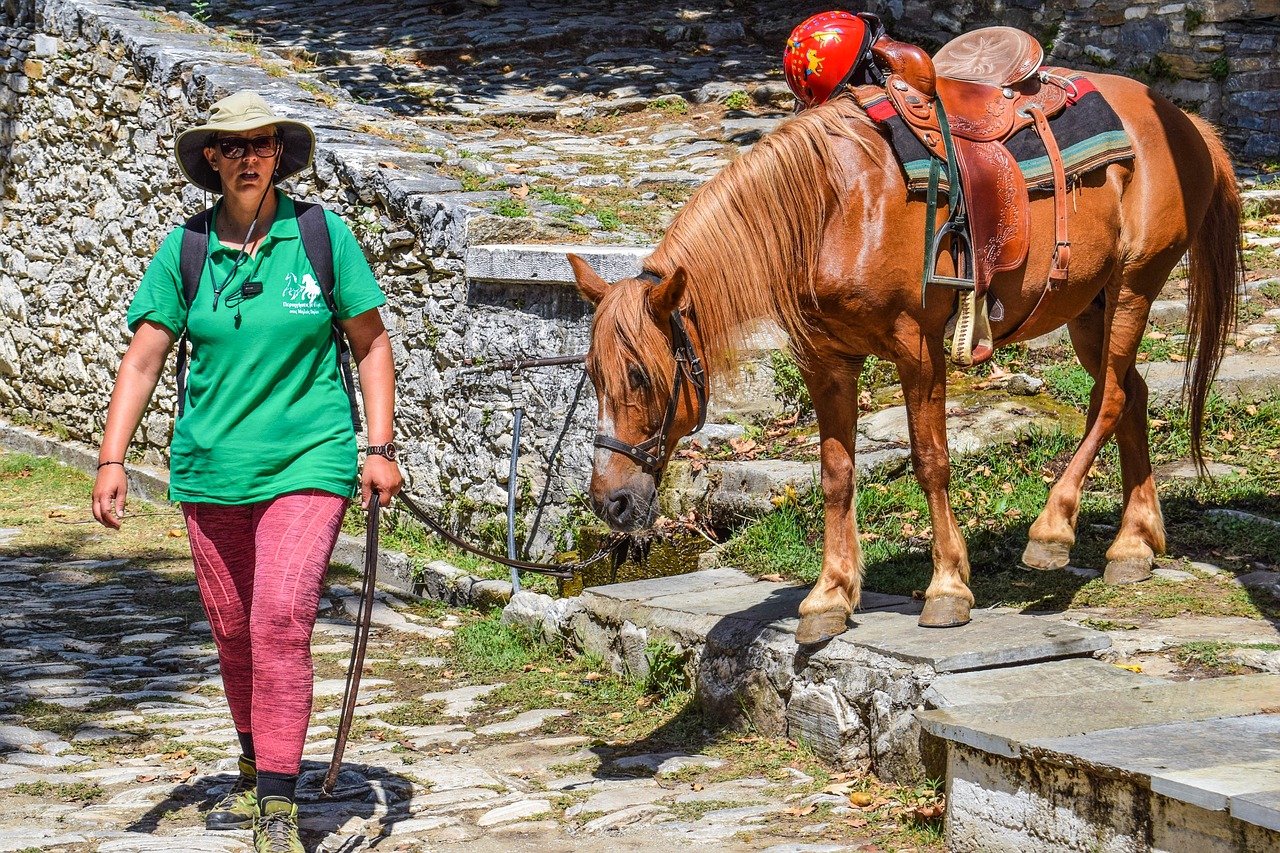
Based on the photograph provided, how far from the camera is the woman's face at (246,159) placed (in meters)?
3.83

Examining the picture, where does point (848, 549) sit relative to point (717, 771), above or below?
above

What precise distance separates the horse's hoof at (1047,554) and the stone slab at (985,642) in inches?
12.1

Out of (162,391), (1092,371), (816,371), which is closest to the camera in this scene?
(816,371)

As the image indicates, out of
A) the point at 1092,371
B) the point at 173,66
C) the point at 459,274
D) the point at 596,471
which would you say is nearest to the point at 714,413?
the point at 459,274

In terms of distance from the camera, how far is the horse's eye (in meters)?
3.98

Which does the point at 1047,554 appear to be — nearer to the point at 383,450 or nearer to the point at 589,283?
the point at 589,283

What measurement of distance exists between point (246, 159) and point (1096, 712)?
113 inches

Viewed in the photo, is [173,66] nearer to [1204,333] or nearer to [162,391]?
[162,391]

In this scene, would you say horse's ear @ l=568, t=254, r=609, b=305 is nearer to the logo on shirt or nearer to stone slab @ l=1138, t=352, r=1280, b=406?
the logo on shirt

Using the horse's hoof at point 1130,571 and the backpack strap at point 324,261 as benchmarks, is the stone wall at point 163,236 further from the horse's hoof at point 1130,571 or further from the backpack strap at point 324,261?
the backpack strap at point 324,261

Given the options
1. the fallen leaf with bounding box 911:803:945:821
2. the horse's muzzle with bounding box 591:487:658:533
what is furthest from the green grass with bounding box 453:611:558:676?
the fallen leaf with bounding box 911:803:945:821

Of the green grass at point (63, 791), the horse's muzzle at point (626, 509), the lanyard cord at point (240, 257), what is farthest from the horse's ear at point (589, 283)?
the green grass at point (63, 791)

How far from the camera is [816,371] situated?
4.59 metres

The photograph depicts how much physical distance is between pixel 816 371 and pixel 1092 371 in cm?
155
